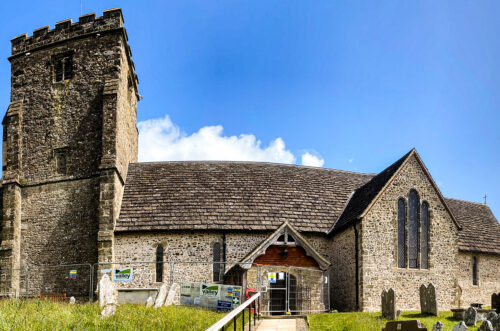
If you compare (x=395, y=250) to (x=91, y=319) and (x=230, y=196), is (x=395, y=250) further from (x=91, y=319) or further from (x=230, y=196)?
(x=91, y=319)

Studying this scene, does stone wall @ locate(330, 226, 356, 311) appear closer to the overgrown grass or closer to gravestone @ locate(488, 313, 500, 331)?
gravestone @ locate(488, 313, 500, 331)

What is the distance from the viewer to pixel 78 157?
29.4 m

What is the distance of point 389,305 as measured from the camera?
2030 cm

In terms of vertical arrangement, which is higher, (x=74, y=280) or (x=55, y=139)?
(x=55, y=139)

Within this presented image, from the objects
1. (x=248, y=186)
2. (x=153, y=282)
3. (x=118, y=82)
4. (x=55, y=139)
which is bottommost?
(x=153, y=282)

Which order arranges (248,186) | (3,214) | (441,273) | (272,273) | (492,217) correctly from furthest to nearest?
(492,217), (248,186), (3,214), (441,273), (272,273)

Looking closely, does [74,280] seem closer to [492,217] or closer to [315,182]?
[315,182]

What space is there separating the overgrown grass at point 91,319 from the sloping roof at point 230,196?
10095 mm

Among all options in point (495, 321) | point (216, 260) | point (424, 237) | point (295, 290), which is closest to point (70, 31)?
point (216, 260)

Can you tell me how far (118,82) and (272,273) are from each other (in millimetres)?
13539

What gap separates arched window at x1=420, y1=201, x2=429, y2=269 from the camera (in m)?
27.0

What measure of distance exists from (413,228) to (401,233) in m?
0.76

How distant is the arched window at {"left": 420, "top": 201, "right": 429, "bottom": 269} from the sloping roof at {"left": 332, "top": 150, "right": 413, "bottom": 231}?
2.36 meters

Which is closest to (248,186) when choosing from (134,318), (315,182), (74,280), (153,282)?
(315,182)
